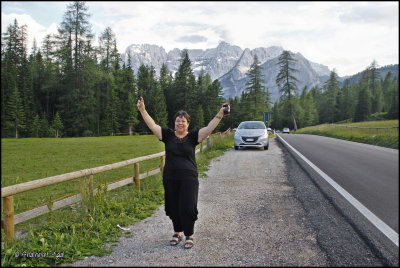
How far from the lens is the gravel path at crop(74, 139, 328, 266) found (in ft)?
9.26

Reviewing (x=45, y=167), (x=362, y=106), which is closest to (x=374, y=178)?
(x=362, y=106)

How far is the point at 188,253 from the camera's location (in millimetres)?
3047

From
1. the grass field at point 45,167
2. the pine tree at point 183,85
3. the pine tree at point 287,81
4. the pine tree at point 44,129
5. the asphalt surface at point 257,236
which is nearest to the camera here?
the asphalt surface at point 257,236

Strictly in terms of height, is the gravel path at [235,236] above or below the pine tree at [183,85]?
below

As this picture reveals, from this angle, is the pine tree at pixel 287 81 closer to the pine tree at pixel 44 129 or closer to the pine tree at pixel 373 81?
the pine tree at pixel 44 129

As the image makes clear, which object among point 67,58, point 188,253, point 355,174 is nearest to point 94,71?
point 67,58

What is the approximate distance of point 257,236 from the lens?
11.4 ft

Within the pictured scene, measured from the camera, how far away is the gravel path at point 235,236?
282 centimetres

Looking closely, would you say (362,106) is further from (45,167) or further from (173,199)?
(45,167)

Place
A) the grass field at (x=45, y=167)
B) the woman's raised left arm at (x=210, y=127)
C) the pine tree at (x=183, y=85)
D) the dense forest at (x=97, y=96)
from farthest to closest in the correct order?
1. the pine tree at (x=183, y=85)
2. the grass field at (x=45, y=167)
3. the dense forest at (x=97, y=96)
4. the woman's raised left arm at (x=210, y=127)

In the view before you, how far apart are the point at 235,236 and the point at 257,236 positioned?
0.28 meters

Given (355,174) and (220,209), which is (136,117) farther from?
(355,174)

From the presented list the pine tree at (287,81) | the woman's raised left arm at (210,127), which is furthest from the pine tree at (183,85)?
the pine tree at (287,81)

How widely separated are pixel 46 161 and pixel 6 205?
1300 centimetres
